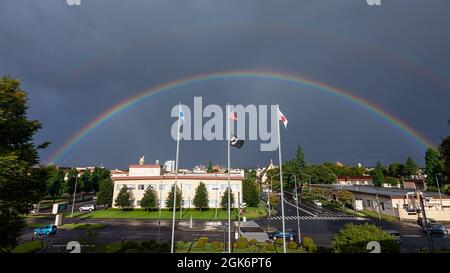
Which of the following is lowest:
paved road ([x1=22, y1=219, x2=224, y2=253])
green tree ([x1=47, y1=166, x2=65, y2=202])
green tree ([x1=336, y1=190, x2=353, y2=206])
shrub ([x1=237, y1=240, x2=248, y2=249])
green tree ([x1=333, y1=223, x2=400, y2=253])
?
paved road ([x1=22, y1=219, x2=224, y2=253])

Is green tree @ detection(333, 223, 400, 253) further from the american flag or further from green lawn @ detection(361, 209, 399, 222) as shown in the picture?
A: green lawn @ detection(361, 209, 399, 222)

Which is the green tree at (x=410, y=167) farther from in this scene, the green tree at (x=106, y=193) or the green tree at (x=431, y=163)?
the green tree at (x=106, y=193)

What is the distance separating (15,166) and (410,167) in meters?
143

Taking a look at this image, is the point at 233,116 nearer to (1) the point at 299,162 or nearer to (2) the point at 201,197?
(2) the point at 201,197

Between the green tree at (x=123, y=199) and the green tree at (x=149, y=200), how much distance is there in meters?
4.12

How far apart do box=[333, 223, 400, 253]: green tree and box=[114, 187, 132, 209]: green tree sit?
52.3m

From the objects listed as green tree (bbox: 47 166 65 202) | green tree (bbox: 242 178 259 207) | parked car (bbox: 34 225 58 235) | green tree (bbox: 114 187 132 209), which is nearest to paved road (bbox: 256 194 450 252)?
green tree (bbox: 242 178 259 207)

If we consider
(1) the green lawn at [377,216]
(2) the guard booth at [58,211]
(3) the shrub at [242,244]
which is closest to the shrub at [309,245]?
(3) the shrub at [242,244]

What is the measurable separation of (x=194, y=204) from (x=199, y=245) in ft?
111

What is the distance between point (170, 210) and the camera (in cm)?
5853

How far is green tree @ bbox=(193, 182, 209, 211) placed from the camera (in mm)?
58562

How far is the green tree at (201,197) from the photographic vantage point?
58562 millimetres
